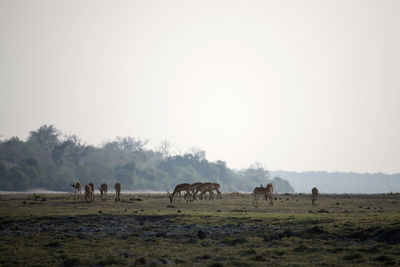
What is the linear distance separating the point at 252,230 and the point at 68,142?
10839 cm

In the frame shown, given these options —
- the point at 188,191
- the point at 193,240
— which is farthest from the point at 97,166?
the point at 193,240

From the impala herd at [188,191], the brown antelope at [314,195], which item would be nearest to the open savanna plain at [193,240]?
the brown antelope at [314,195]

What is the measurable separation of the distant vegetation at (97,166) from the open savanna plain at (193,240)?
7465cm

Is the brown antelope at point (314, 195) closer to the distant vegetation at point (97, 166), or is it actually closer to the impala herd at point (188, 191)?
the impala herd at point (188, 191)

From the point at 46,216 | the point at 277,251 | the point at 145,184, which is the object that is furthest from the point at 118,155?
the point at 277,251

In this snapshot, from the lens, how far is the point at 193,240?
926 inches

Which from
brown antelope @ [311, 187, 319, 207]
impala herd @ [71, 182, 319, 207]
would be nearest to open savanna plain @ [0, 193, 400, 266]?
brown antelope @ [311, 187, 319, 207]

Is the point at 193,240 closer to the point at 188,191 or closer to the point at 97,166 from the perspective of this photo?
the point at 188,191

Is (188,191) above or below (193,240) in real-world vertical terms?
above

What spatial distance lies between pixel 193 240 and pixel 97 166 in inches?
4014

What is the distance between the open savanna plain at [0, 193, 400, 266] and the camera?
18.9 m

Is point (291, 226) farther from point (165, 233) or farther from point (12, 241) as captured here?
point (12, 241)

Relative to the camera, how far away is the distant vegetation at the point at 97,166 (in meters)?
104

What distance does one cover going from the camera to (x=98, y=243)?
74.0 feet
